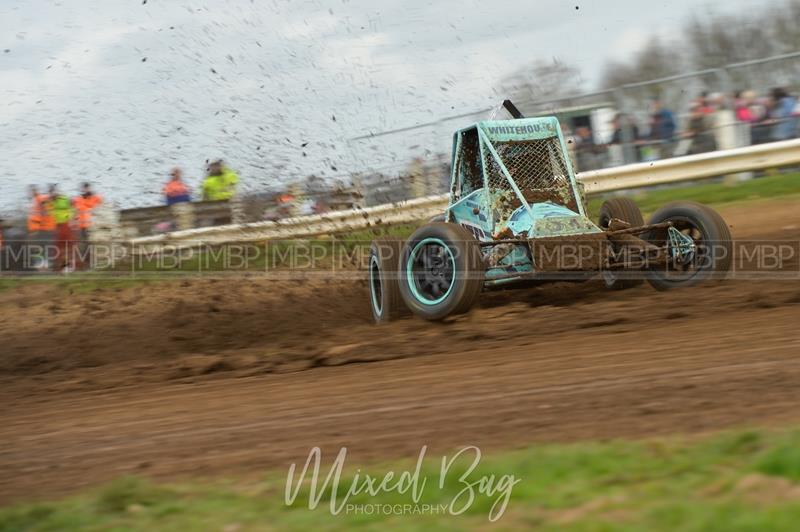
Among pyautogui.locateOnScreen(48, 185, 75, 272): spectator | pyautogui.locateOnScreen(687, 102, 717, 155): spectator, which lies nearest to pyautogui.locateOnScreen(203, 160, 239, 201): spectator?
pyautogui.locateOnScreen(48, 185, 75, 272): spectator

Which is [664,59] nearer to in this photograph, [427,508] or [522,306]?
[522,306]

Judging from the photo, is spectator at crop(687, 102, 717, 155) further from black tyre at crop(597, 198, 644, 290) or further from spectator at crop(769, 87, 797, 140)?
black tyre at crop(597, 198, 644, 290)

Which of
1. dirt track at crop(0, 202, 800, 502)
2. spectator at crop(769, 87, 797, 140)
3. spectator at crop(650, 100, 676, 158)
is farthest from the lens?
spectator at crop(650, 100, 676, 158)

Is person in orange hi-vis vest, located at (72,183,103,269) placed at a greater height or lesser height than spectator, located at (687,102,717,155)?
lesser

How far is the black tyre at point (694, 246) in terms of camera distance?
7586mm

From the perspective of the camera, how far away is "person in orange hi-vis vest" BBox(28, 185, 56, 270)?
544 inches

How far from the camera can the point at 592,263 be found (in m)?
7.41

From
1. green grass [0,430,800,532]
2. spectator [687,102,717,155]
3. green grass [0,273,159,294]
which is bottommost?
green grass [0,430,800,532]

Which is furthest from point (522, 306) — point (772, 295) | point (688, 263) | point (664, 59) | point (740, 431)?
point (664, 59)

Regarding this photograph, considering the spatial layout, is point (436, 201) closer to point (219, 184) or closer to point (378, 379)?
point (219, 184)

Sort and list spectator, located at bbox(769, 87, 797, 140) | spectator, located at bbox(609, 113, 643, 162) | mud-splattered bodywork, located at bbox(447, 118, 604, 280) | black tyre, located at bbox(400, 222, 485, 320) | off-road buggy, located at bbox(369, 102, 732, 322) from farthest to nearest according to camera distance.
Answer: spectator, located at bbox(609, 113, 643, 162) < spectator, located at bbox(769, 87, 797, 140) < mud-splattered bodywork, located at bbox(447, 118, 604, 280) < off-road buggy, located at bbox(369, 102, 732, 322) < black tyre, located at bbox(400, 222, 485, 320)

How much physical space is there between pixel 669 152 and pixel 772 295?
698cm

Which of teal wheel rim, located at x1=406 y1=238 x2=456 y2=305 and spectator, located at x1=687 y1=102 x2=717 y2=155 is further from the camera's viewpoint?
spectator, located at x1=687 y1=102 x2=717 y2=155

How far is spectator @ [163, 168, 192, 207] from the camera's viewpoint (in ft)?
46.3
